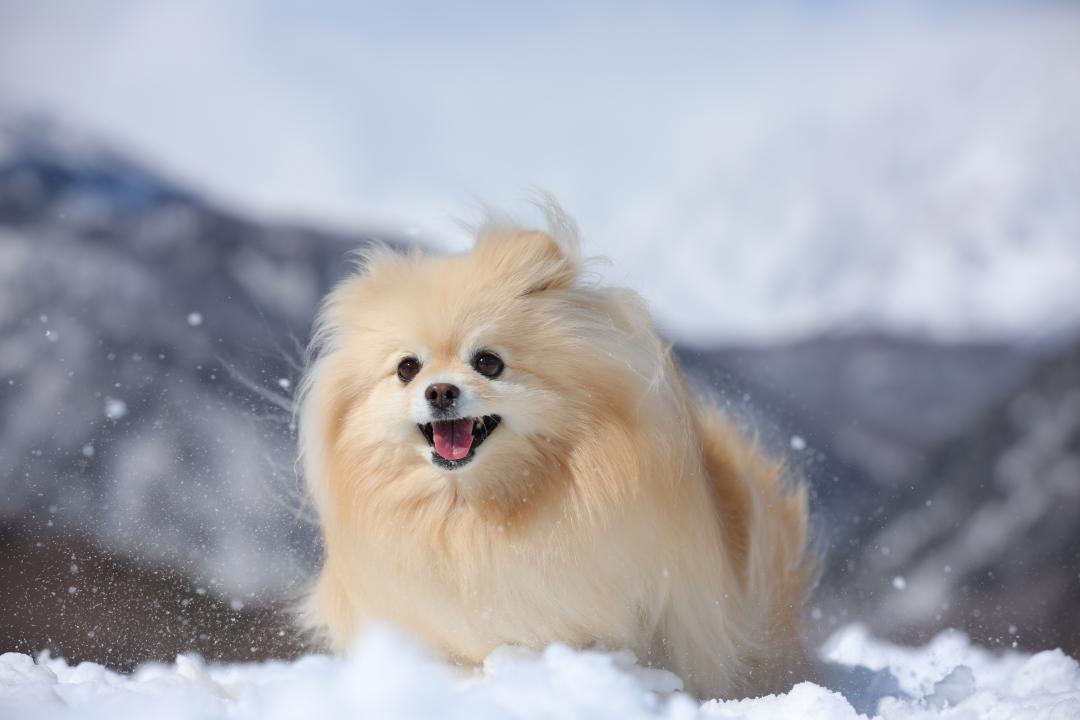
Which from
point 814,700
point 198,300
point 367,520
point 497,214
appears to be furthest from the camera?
point 198,300

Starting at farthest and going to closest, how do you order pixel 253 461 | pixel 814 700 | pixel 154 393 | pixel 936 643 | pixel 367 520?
pixel 154 393, pixel 936 643, pixel 253 461, pixel 367 520, pixel 814 700

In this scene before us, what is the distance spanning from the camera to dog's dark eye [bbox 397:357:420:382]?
10.0 feet

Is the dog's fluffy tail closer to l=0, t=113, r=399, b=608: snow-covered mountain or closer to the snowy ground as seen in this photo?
the snowy ground

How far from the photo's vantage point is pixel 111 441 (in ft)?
15.8

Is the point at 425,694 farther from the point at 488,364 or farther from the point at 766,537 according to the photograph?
the point at 766,537

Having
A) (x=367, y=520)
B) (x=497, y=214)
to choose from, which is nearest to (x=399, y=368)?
(x=367, y=520)

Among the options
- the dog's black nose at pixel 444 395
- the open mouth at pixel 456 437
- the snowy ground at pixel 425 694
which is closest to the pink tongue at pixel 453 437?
the open mouth at pixel 456 437

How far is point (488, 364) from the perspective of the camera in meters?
3.00

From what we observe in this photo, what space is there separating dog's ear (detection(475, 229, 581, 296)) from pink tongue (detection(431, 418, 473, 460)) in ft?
1.51

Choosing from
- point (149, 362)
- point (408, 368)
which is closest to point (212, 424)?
point (149, 362)

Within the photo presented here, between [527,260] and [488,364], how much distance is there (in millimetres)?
397

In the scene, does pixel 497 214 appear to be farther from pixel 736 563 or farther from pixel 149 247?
pixel 149 247

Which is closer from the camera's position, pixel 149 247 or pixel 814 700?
pixel 814 700

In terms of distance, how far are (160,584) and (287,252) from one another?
8.97ft
